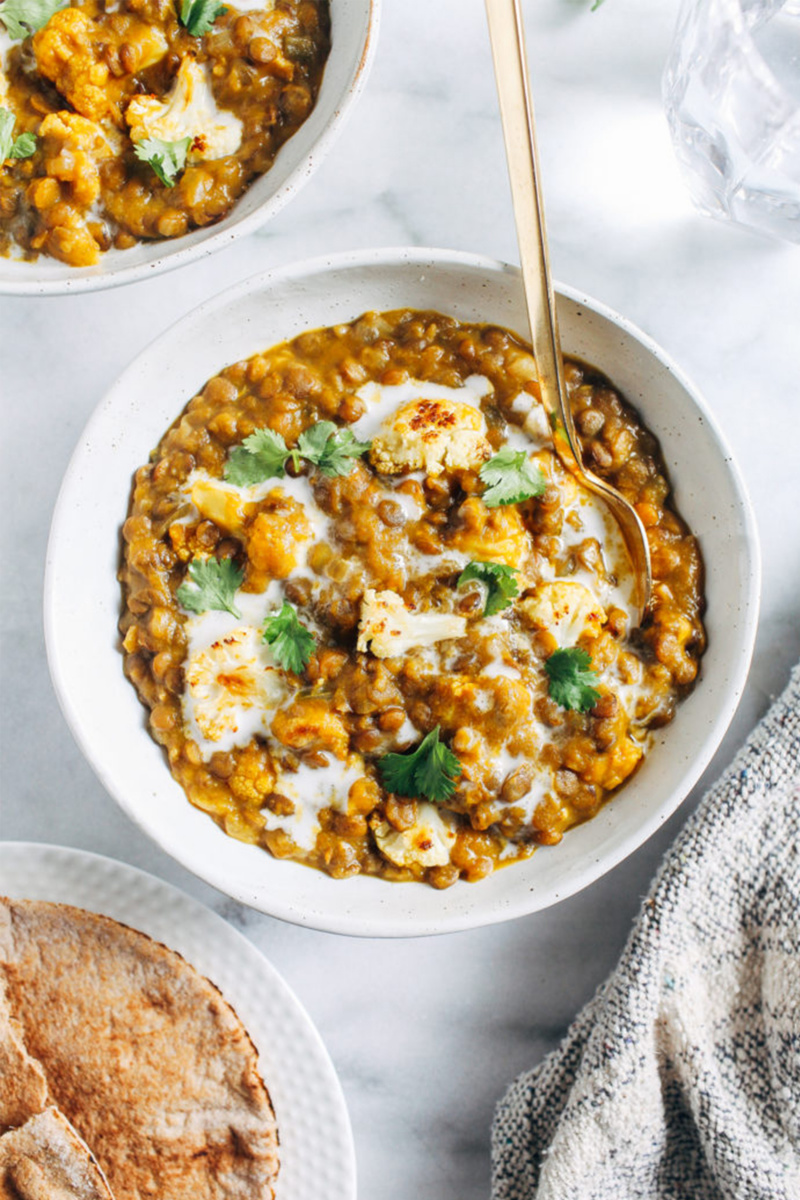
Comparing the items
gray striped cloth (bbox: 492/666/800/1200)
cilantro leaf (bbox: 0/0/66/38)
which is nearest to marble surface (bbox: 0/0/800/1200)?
gray striped cloth (bbox: 492/666/800/1200)

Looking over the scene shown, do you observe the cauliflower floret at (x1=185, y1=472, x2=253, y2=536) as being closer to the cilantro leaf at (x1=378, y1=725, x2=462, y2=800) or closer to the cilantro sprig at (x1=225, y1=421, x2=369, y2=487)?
the cilantro sprig at (x1=225, y1=421, x2=369, y2=487)

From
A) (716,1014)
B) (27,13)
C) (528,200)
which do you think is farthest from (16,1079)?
(27,13)

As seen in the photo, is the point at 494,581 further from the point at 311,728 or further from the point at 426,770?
the point at 311,728

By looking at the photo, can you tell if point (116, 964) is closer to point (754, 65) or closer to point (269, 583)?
point (269, 583)

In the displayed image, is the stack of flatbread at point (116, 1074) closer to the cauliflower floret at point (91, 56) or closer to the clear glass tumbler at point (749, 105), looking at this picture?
the cauliflower floret at point (91, 56)

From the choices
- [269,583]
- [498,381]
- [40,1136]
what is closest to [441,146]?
[498,381]

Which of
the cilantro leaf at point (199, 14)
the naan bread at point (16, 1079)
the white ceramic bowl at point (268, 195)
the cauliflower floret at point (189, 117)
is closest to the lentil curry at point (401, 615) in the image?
the white ceramic bowl at point (268, 195)
